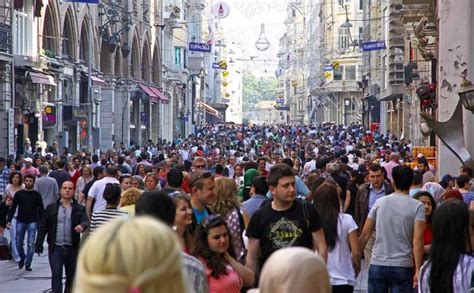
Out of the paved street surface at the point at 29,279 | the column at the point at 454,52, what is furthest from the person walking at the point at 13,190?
the column at the point at 454,52

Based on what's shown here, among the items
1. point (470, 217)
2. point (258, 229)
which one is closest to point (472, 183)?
point (258, 229)

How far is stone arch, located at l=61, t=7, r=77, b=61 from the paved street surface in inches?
1275

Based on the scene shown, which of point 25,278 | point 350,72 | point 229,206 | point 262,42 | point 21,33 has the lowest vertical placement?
point 25,278

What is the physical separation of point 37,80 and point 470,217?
36.2 m

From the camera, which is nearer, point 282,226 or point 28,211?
point 282,226

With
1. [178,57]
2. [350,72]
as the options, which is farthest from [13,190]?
[350,72]

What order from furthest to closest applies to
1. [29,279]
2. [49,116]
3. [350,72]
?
[350,72] < [49,116] < [29,279]

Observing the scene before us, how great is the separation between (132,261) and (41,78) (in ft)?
134

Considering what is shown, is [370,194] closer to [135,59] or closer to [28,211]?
[28,211]

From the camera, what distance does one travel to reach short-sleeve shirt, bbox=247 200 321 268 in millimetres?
8531

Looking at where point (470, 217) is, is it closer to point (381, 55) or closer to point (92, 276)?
point (92, 276)

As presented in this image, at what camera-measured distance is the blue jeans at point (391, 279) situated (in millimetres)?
9438

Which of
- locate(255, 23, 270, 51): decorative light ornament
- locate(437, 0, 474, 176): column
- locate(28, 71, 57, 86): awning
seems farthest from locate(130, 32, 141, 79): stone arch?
locate(437, 0, 474, 176): column

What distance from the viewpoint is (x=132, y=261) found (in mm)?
2645
